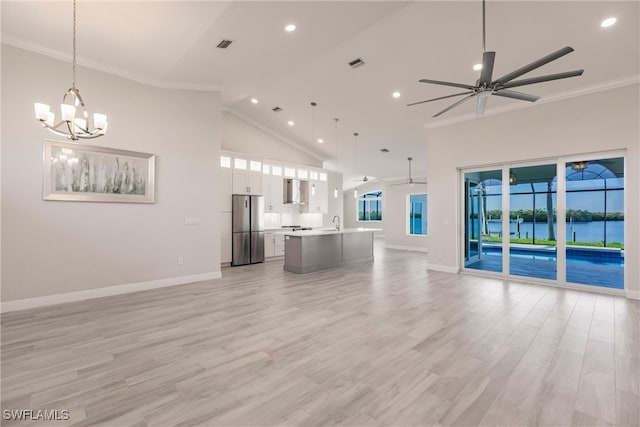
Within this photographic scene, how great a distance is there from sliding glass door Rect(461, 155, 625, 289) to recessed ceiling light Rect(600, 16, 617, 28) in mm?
2104

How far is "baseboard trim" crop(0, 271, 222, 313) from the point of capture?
12.9 ft

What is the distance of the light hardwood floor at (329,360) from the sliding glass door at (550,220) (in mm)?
912

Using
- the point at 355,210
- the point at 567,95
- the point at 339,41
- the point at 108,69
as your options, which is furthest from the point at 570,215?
the point at 355,210

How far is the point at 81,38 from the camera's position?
3971 mm

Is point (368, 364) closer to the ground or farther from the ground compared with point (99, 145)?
closer to the ground

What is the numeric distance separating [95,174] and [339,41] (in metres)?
4.19

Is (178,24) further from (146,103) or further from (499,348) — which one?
(499,348)

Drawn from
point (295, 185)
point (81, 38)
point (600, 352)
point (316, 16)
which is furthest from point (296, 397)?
point (295, 185)

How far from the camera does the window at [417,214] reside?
36.3 ft

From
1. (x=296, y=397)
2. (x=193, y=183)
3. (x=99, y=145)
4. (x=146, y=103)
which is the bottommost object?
(x=296, y=397)

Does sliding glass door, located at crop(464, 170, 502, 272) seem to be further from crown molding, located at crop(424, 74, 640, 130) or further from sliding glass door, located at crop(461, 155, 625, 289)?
crown molding, located at crop(424, 74, 640, 130)

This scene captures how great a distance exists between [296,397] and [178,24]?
14.3ft

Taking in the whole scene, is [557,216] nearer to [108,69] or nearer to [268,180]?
[268,180]

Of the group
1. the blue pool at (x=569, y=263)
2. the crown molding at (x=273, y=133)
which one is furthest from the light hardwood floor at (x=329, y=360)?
the crown molding at (x=273, y=133)
